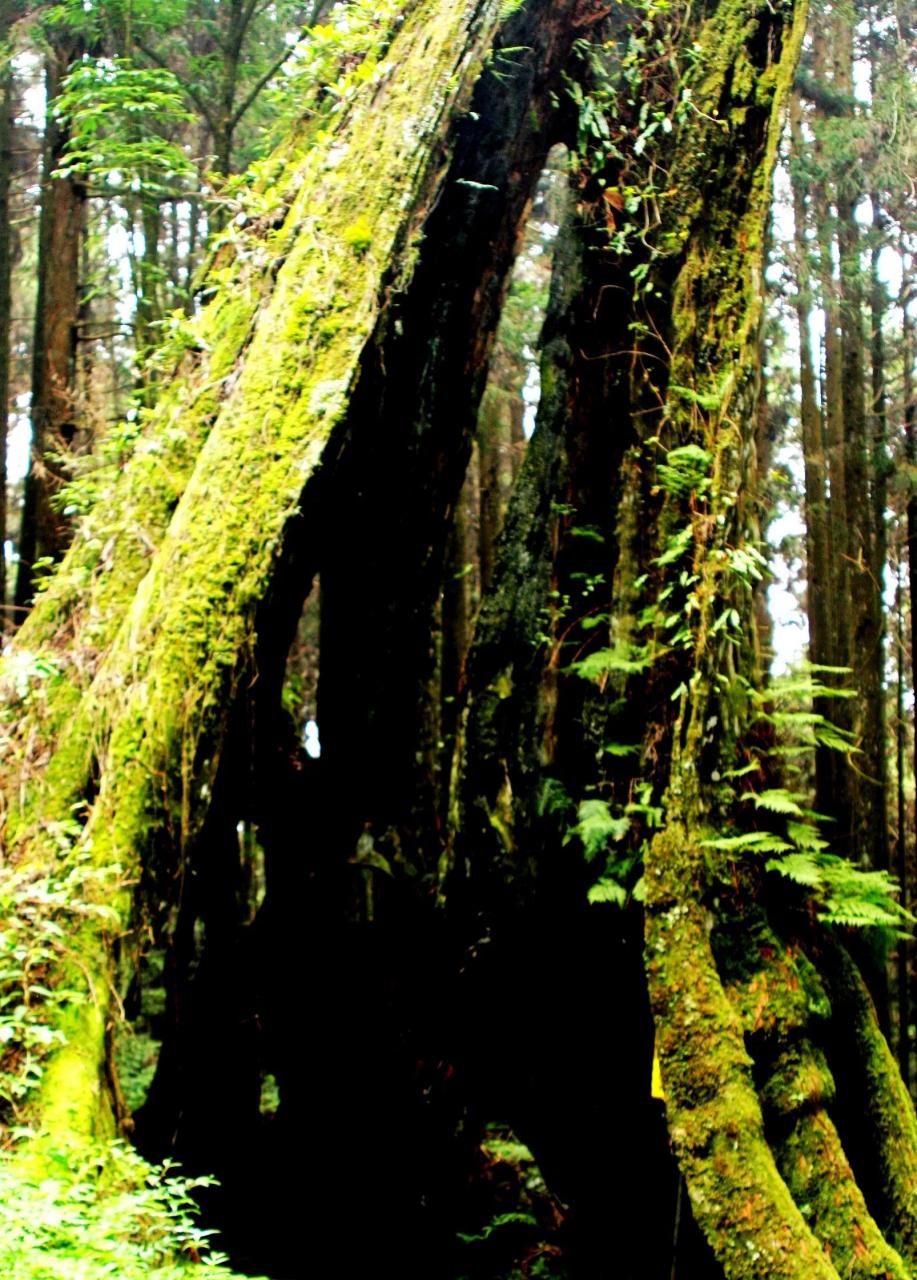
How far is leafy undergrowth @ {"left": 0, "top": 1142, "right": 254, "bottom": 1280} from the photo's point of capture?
265 cm

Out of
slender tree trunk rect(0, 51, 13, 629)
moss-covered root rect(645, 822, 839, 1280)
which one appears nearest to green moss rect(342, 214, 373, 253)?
moss-covered root rect(645, 822, 839, 1280)

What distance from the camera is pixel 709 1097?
5.12 meters

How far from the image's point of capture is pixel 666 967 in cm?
550

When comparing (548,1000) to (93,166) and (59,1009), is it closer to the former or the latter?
(59,1009)

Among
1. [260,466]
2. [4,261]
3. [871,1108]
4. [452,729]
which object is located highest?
[4,261]

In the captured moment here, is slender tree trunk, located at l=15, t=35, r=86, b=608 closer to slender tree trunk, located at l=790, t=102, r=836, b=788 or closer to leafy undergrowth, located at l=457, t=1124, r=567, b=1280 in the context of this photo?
leafy undergrowth, located at l=457, t=1124, r=567, b=1280

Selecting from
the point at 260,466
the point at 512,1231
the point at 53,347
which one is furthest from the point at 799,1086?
the point at 53,347

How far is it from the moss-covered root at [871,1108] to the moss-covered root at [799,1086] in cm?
21

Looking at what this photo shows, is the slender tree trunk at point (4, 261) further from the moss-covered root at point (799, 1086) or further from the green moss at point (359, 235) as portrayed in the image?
the moss-covered root at point (799, 1086)

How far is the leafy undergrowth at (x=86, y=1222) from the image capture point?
2.65 m

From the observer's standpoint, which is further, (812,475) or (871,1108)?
(812,475)

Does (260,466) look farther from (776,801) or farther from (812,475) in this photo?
(812,475)

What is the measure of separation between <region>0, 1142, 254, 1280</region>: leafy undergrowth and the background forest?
0.35 ft

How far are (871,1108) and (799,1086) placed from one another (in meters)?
0.62
